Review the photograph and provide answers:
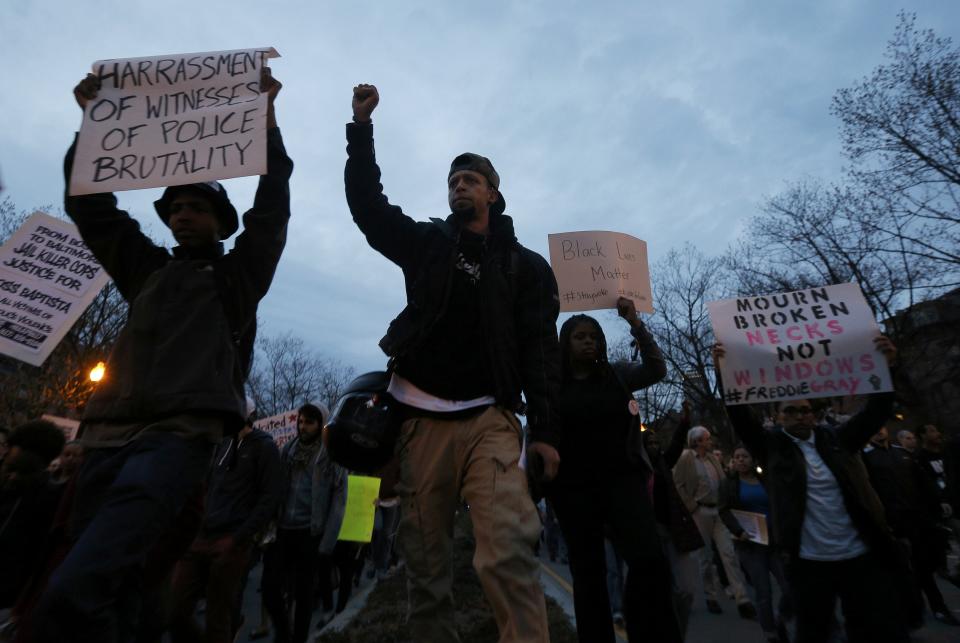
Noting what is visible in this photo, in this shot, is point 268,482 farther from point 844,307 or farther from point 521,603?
point 844,307

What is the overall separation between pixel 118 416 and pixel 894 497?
6.40m

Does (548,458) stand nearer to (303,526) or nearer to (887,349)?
(887,349)

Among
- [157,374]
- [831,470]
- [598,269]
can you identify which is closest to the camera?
[157,374]

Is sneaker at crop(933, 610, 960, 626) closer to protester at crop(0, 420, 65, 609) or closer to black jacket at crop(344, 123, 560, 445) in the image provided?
black jacket at crop(344, 123, 560, 445)

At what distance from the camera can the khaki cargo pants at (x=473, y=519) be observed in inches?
88.4

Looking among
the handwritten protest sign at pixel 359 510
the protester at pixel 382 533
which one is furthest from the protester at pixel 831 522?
the protester at pixel 382 533

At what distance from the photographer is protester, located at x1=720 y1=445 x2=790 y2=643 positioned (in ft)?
19.6

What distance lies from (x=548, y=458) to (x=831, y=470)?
7.87ft

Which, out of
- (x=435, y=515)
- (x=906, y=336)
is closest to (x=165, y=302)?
(x=435, y=515)

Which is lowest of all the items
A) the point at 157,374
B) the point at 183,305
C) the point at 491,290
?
the point at 157,374

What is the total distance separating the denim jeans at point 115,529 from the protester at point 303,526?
11.7ft

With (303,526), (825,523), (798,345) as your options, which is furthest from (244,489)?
(798,345)

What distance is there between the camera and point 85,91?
3129 mm

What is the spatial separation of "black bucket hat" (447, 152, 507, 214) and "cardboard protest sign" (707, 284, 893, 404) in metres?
2.24
